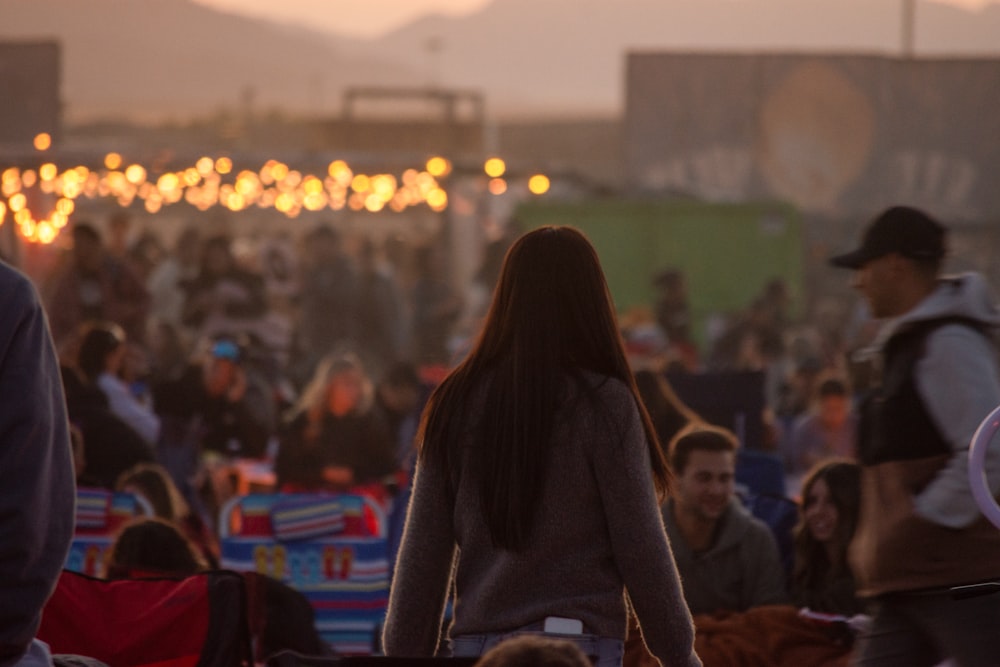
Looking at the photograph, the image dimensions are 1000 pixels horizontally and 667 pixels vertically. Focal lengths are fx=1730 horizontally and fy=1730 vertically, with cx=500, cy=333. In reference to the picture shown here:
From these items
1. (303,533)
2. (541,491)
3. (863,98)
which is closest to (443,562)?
(541,491)

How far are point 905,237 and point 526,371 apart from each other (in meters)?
1.20

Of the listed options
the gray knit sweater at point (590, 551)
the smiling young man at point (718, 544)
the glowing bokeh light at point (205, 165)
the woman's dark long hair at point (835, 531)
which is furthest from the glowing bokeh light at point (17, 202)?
the gray knit sweater at point (590, 551)

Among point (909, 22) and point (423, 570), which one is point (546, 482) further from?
point (909, 22)

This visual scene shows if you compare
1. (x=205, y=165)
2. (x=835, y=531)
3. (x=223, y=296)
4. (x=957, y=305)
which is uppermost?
(x=205, y=165)

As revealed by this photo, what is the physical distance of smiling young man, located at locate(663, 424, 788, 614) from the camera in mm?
6156

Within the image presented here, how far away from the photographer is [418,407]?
29.1 feet

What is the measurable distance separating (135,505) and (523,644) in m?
4.55

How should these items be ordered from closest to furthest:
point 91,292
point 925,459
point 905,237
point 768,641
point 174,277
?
point 925,459, point 905,237, point 768,641, point 91,292, point 174,277

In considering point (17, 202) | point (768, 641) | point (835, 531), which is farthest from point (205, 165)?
point (768, 641)

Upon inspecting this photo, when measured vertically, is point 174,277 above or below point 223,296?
below

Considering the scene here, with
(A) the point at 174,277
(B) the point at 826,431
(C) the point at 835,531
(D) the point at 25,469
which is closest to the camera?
(D) the point at 25,469

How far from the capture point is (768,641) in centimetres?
563

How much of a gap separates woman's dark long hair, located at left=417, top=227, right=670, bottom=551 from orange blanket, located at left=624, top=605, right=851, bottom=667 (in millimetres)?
2082

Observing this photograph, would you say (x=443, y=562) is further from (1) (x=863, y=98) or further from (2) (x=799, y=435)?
(1) (x=863, y=98)
